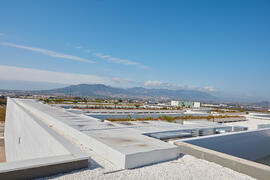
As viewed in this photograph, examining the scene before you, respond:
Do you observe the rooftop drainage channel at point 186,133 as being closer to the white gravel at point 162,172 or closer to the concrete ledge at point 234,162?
the concrete ledge at point 234,162

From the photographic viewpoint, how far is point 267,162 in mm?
11086

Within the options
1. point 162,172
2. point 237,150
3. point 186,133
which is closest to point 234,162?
point 162,172

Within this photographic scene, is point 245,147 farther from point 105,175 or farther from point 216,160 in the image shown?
point 105,175

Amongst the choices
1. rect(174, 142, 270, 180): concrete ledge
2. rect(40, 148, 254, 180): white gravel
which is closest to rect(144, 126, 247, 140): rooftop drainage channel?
rect(174, 142, 270, 180): concrete ledge

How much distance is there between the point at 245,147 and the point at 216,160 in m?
5.76

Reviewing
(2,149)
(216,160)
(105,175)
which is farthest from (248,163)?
(2,149)

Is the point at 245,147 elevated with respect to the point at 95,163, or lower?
lower

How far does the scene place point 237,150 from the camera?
33.0ft

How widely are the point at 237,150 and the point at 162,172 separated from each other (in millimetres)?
6704

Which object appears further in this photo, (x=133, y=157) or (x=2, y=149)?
(x=2, y=149)

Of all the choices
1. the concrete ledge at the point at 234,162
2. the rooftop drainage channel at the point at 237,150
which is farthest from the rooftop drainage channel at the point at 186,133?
the concrete ledge at the point at 234,162

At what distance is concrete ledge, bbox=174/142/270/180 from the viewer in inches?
205

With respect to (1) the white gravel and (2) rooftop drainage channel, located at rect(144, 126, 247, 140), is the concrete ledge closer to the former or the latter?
(1) the white gravel

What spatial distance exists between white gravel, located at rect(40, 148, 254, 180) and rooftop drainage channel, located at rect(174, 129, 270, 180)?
9.0 inches
